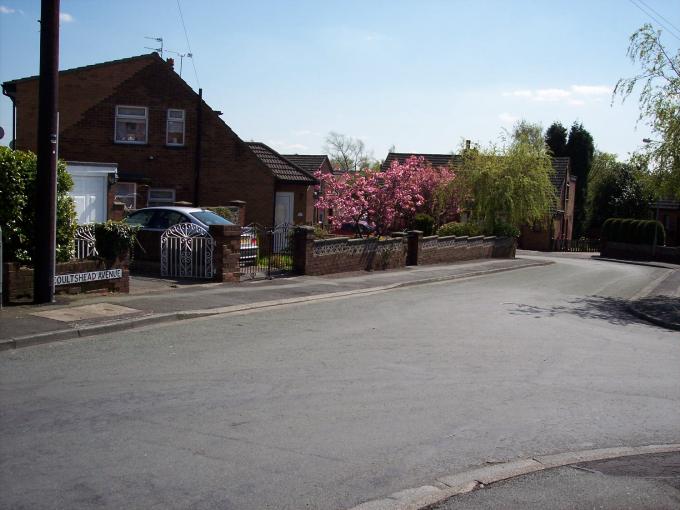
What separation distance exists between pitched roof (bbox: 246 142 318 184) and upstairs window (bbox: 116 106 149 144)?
438 cm

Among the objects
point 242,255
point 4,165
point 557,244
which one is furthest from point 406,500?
point 557,244

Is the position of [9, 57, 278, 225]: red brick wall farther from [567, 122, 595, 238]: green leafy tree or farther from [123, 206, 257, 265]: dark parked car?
[567, 122, 595, 238]: green leafy tree

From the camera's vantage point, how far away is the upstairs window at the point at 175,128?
2753 cm

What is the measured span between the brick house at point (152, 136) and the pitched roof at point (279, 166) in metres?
0.54


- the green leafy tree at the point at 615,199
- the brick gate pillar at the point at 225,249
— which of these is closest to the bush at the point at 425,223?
the brick gate pillar at the point at 225,249

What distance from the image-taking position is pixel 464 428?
6590 mm

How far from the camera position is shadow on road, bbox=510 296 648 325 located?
15.2 m

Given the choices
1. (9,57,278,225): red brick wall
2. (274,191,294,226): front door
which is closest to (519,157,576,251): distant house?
(274,191,294,226): front door

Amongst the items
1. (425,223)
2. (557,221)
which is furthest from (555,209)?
(425,223)

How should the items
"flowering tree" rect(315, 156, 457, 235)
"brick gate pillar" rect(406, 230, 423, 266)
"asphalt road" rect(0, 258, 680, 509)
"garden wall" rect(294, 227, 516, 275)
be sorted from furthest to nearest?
"flowering tree" rect(315, 156, 457, 235)
"brick gate pillar" rect(406, 230, 423, 266)
"garden wall" rect(294, 227, 516, 275)
"asphalt road" rect(0, 258, 680, 509)

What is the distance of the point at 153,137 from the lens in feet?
89.8

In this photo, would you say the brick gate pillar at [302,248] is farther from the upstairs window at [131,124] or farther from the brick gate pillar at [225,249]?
the upstairs window at [131,124]

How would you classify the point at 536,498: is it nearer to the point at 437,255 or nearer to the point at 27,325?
the point at 27,325

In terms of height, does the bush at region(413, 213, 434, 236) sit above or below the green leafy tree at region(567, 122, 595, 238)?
below
